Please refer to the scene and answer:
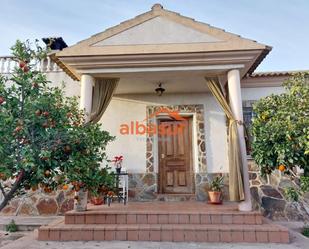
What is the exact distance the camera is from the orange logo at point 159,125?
6.98m

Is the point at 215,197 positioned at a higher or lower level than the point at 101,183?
lower

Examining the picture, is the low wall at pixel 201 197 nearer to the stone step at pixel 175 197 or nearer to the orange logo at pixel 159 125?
the stone step at pixel 175 197

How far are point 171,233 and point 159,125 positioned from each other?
11.9 feet

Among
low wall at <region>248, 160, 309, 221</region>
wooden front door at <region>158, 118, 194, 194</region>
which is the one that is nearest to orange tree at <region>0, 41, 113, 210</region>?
wooden front door at <region>158, 118, 194, 194</region>

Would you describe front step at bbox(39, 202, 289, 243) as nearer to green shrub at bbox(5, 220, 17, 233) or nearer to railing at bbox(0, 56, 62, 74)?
green shrub at bbox(5, 220, 17, 233)

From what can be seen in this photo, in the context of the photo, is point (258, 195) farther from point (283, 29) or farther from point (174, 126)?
point (283, 29)

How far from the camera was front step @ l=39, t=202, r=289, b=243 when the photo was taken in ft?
13.1

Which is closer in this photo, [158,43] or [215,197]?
[158,43]

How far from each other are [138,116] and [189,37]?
9.32ft

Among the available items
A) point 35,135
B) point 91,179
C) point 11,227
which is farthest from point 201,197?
point 35,135

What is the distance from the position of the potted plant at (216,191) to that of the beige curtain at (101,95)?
3.39 meters

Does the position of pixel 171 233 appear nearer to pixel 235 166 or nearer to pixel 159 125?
pixel 235 166

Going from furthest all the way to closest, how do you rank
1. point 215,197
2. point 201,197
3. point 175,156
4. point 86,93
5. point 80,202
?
1. point 175,156
2. point 201,197
3. point 215,197
4. point 86,93
5. point 80,202

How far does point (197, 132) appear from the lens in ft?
22.6
